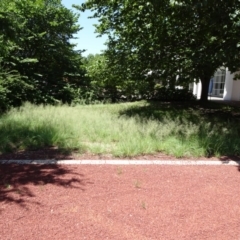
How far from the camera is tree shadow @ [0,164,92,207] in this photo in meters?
3.88

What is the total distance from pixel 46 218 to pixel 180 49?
968 cm

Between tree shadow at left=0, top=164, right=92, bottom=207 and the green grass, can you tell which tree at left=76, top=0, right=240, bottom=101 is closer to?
the green grass

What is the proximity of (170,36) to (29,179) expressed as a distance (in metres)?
8.71

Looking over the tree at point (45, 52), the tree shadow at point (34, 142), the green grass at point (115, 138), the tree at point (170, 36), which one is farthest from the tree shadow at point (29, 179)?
the tree at point (45, 52)

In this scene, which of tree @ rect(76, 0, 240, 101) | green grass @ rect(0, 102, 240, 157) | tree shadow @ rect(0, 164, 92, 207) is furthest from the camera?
tree @ rect(76, 0, 240, 101)

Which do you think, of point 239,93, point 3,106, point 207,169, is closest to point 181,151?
point 207,169

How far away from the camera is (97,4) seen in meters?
11.4

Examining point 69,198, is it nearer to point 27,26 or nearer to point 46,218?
point 46,218

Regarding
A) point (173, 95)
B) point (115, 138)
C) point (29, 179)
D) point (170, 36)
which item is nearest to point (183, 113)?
point (170, 36)

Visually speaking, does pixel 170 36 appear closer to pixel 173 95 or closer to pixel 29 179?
pixel 29 179

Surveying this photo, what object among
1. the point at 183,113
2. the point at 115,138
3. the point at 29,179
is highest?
the point at 183,113

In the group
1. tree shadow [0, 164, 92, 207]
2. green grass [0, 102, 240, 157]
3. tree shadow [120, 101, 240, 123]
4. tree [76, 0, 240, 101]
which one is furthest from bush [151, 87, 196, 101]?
tree shadow [0, 164, 92, 207]

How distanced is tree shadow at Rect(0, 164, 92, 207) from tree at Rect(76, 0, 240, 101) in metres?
5.58

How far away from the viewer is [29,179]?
4.52 metres
